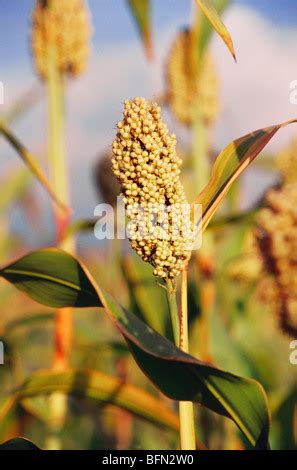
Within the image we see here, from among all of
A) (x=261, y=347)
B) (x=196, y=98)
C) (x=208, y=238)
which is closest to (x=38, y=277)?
(x=208, y=238)

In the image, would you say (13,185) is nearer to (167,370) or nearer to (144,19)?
(144,19)

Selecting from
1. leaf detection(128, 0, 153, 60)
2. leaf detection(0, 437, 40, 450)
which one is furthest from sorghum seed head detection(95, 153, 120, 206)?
leaf detection(0, 437, 40, 450)

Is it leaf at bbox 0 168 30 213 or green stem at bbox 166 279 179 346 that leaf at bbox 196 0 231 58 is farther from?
leaf at bbox 0 168 30 213

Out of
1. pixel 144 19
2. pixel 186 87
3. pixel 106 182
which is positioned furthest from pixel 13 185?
pixel 144 19

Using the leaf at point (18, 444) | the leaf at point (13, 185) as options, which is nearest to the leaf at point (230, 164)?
the leaf at point (18, 444)

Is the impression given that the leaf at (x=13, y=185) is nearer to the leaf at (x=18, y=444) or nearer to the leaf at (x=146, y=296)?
the leaf at (x=146, y=296)
